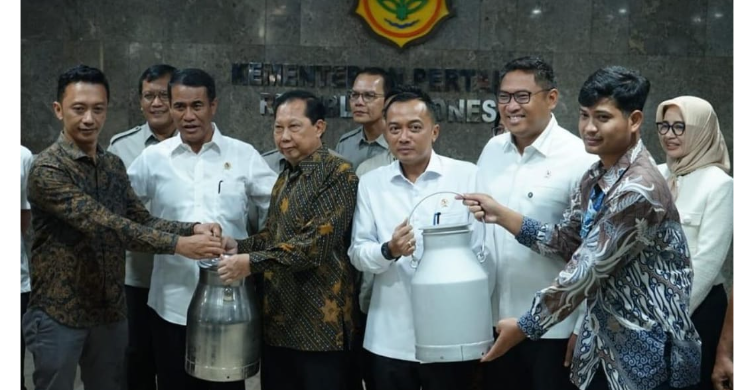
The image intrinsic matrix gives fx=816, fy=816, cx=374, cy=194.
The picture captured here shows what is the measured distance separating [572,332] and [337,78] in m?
3.84

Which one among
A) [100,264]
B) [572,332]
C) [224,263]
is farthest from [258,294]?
[572,332]

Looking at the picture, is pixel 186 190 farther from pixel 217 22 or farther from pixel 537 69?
pixel 217 22

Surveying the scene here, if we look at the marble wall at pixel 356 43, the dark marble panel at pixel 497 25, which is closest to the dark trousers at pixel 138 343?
the marble wall at pixel 356 43

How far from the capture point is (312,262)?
3.20m

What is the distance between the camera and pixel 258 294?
3.49 meters

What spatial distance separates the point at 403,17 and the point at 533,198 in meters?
3.62

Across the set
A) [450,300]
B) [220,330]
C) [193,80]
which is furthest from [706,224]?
[193,80]

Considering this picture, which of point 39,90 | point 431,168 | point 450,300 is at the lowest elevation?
point 450,300

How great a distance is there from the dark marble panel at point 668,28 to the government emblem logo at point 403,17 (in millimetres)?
1487

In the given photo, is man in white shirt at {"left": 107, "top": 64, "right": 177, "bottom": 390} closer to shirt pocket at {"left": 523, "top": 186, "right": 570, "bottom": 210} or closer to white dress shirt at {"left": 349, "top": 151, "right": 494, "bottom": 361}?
white dress shirt at {"left": 349, "top": 151, "right": 494, "bottom": 361}

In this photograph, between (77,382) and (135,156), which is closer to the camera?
(135,156)

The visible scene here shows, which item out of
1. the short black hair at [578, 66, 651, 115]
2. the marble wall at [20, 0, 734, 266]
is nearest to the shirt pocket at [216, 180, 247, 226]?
the short black hair at [578, 66, 651, 115]

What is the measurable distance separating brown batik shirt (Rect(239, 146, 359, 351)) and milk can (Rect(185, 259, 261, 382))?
13cm

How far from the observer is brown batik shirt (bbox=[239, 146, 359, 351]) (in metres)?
3.19
